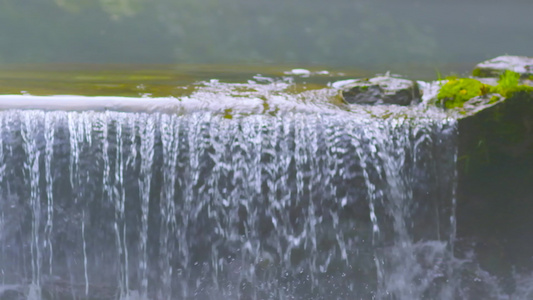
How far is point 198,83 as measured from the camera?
5.45 metres

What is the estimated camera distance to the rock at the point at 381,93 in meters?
4.59

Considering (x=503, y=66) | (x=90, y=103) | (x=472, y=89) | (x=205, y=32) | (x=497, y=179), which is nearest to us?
(x=497, y=179)

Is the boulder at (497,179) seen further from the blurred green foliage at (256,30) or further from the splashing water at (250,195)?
the blurred green foliage at (256,30)

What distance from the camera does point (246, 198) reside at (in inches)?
173

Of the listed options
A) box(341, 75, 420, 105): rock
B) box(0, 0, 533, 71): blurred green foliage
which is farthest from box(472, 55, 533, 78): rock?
box(0, 0, 533, 71): blurred green foliage

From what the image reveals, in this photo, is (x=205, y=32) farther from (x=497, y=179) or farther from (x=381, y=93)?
(x=497, y=179)

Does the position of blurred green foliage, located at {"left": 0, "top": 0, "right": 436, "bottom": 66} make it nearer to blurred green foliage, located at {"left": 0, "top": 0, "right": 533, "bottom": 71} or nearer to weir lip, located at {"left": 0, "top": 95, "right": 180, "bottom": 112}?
blurred green foliage, located at {"left": 0, "top": 0, "right": 533, "bottom": 71}

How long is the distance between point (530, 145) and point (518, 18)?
7.00 meters

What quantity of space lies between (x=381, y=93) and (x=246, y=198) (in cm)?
114

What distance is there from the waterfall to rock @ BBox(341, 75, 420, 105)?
10.7 inches

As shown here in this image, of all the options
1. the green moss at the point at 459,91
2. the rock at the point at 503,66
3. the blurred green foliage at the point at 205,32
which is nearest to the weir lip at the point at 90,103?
the green moss at the point at 459,91

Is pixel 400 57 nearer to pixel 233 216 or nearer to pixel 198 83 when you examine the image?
pixel 198 83

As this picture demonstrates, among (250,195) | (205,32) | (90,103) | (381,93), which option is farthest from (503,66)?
(205,32)

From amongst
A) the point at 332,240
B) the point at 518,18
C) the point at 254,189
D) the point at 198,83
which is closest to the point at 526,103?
the point at 332,240
